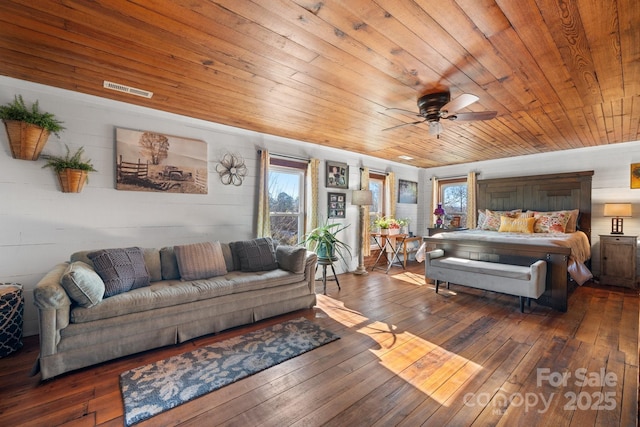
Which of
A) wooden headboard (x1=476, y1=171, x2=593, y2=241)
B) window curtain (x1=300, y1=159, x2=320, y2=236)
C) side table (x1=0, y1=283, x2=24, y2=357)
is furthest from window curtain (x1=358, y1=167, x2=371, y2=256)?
side table (x1=0, y1=283, x2=24, y2=357)

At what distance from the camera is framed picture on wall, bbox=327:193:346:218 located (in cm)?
507

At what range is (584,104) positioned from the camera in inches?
115

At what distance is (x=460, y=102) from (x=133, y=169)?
11.1 ft

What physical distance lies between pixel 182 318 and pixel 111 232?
1.33 m

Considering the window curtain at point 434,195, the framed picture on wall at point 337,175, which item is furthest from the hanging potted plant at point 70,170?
the window curtain at point 434,195

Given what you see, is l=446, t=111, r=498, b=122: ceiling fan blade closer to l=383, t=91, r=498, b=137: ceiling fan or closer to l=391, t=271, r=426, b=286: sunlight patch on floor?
l=383, t=91, r=498, b=137: ceiling fan

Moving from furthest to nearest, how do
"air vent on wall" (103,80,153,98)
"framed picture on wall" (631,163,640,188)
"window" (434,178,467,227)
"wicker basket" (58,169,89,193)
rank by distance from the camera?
"window" (434,178,467,227) < "framed picture on wall" (631,163,640,188) < "wicker basket" (58,169,89,193) < "air vent on wall" (103,80,153,98)

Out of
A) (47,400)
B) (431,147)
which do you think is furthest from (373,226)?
(47,400)

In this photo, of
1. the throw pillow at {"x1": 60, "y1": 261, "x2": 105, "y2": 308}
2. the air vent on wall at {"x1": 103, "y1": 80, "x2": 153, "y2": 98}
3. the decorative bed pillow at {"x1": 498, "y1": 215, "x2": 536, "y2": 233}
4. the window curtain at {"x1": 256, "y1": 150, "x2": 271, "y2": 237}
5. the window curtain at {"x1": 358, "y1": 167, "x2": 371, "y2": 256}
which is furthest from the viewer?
the window curtain at {"x1": 358, "y1": 167, "x2": 371, "y2": 256}

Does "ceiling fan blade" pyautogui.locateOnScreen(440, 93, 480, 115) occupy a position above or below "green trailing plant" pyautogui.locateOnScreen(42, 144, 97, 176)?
above

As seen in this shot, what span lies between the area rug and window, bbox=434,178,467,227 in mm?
5178

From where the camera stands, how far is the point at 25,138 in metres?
2.41

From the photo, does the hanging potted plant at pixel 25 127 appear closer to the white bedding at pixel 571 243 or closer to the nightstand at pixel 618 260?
the white bedding at pixel 571 243

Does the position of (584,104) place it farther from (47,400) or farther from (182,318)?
(47,400)
